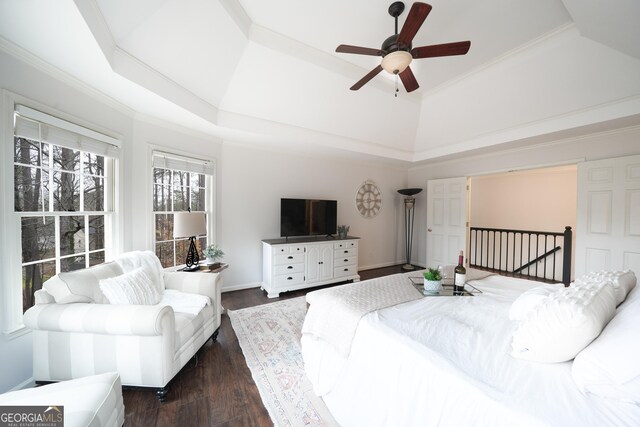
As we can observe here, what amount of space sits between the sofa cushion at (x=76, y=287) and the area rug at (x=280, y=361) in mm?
1293

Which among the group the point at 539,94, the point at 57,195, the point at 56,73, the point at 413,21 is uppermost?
the point at 539,94

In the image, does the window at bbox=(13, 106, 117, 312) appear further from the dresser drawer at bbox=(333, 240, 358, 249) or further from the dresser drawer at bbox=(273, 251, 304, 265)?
the dresser drawer at bbox=(333, 240, 358, 249)

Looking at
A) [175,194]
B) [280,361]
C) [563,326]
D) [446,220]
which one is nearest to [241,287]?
[175,194]

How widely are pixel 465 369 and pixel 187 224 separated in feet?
9.00

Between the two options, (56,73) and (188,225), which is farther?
(188,225)

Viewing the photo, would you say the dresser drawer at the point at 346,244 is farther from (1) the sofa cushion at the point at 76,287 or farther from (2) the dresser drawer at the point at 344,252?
(1) the sofa cushion at the point at 76,287

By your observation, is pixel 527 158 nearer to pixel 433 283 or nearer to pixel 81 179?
pixel 433 283

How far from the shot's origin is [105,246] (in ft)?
7.94

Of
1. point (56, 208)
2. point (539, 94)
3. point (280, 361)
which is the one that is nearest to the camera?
point (56, 208)

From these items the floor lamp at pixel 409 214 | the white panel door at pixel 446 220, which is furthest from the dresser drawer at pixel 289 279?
the white panel door at pixel 446 220

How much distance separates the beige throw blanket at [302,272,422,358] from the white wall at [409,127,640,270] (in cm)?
354

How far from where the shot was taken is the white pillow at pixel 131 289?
5.67ft

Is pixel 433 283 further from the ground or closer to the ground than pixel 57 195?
closer to the ground

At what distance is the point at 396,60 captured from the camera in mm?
1792
